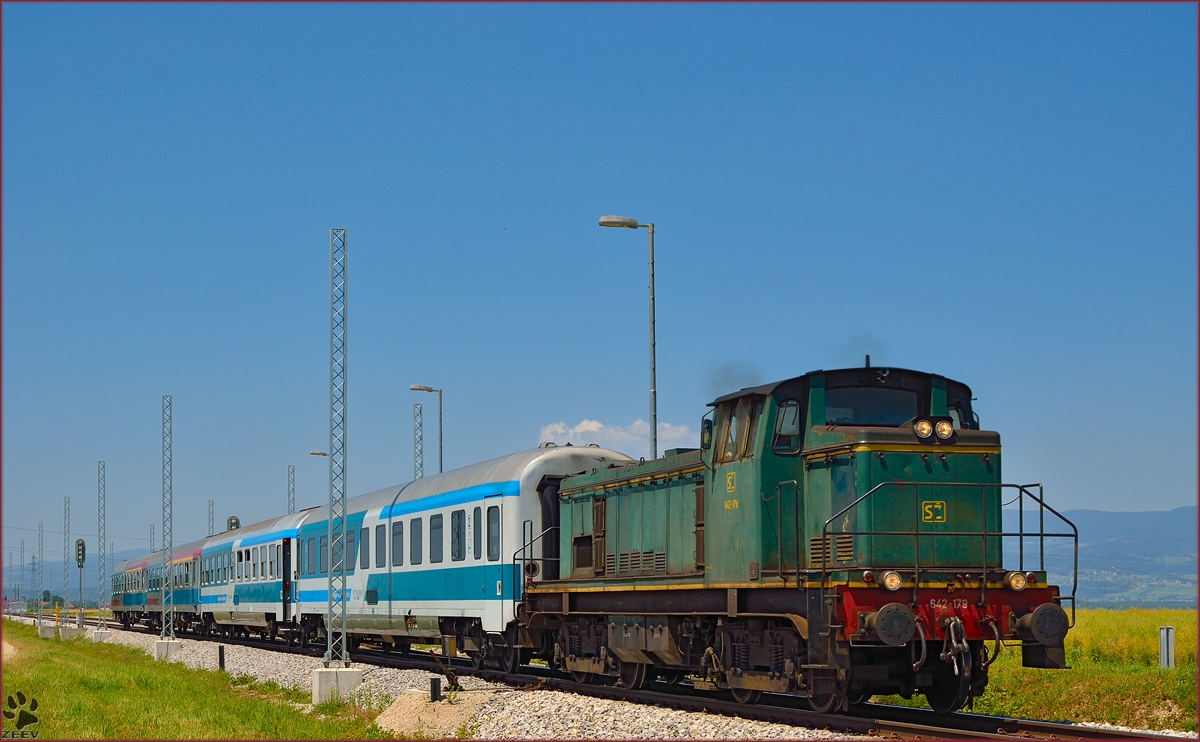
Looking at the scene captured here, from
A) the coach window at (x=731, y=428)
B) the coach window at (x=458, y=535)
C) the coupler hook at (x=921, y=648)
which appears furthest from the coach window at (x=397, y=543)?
the coupler hook at (x=921, y=648)

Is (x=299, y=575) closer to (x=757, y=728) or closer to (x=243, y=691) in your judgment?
(x=243, y=691)

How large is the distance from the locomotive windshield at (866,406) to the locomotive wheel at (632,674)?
5.62 metres

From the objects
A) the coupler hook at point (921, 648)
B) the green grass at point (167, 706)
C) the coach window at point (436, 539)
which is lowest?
the green grass at point (167, 706)

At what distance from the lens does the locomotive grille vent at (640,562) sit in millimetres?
18312

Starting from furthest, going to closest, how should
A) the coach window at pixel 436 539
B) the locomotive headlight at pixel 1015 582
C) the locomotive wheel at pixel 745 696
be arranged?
the coach window at pixel 436 539 → the locomotive wheel at pixel 745 696 → the locomotive headlight at pixel 1015 582

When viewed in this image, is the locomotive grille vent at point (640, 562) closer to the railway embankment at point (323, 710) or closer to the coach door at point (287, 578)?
the railway embankment at point (323, 710)

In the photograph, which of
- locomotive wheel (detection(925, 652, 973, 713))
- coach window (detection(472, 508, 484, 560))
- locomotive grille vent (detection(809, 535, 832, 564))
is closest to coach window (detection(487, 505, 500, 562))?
coach window (detection(472, 508, 484, 560))

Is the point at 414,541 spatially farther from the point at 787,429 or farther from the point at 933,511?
the point at 933,511

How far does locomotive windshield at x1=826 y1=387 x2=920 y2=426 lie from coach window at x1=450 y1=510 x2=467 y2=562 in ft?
34.3

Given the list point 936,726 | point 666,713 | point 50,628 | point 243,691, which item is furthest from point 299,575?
point 50,628

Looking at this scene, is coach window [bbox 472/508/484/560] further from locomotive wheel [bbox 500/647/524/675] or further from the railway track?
the railway track

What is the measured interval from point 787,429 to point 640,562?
4.48m

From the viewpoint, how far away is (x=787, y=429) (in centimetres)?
1541

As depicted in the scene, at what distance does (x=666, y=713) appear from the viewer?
15492mm
